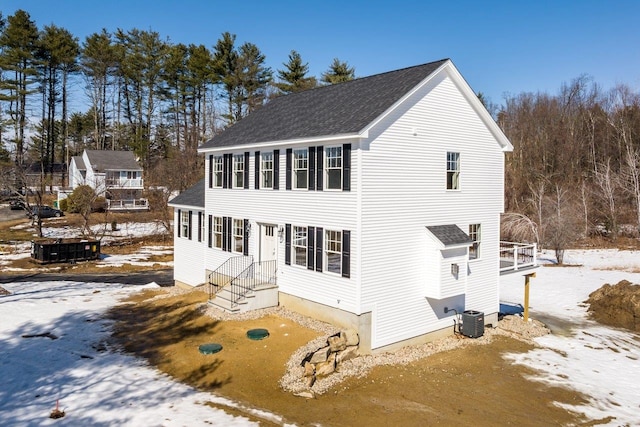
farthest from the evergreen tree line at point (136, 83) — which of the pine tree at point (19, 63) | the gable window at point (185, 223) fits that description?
the gable window at point (185, 223)

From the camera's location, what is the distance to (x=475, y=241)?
18297 mm

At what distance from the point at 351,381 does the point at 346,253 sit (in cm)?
386

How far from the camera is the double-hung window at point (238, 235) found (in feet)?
63.6

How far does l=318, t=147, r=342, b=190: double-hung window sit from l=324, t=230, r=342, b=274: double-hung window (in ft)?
5.08

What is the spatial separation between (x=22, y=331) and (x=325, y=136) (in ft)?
40.6

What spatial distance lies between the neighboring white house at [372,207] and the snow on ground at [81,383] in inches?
188

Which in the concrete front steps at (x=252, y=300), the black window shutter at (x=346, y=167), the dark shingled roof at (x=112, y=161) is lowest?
the concrete front steps at (x=252, y=300)

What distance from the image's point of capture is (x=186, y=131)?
2517 inches

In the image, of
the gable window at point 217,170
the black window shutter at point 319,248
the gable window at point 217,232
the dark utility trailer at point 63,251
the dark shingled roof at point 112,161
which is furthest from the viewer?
the dark shingled roof at point 112,161

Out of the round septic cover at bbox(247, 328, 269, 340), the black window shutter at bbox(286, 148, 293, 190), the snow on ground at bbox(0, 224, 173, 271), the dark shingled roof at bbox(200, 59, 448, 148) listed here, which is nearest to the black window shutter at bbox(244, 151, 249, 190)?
the dark shingled roof at bbox(200, 59, 448, 148)

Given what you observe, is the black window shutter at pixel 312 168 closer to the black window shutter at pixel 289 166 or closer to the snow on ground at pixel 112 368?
the black window shutter at pixel 289 166

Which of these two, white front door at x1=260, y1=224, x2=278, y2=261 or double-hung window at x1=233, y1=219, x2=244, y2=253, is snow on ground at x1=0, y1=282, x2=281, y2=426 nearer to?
double-hung window at x1=233, y1=219, x2=244, y2=253

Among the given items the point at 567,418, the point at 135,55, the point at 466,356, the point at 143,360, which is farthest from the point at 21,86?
the point at 567,418

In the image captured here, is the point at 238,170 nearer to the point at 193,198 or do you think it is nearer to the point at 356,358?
the point at 193,198
